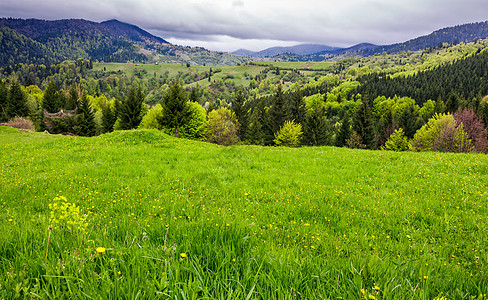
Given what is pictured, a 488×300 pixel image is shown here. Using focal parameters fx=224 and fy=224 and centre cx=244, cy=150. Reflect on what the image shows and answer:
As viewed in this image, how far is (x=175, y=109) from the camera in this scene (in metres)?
55.6

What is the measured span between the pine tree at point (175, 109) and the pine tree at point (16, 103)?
5581 cm

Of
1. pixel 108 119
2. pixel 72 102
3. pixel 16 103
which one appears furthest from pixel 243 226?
pixel 16 103

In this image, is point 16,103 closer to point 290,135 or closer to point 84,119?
point 84,119

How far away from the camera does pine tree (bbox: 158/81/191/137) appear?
54625mm

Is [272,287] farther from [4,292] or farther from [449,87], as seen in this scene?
[449,87]

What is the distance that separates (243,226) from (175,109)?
5532 centimetres

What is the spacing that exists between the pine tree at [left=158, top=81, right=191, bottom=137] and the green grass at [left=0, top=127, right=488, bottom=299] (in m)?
38.6

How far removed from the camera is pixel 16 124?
195ft

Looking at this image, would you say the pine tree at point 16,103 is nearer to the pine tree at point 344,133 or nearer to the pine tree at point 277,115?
the pine tree at point 277,115

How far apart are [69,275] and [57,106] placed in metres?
102

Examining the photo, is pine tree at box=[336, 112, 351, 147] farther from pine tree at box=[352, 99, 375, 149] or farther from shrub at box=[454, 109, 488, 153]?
shrub at box=[454, 109, 488, 153]

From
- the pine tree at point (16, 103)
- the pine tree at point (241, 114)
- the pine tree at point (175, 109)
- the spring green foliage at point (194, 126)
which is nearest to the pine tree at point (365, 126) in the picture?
the pine tree at point (241, 114)

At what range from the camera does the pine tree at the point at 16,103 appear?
2847 inches

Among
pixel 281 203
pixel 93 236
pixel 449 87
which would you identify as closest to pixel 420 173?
pixel 281 203
